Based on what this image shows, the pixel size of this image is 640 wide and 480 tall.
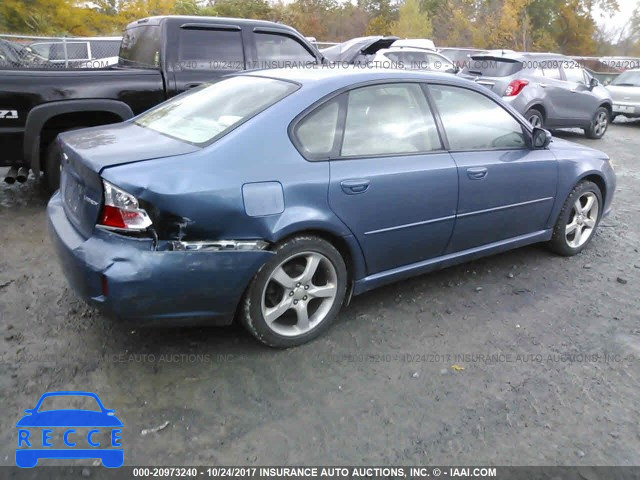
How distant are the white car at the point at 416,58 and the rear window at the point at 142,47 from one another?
22.5ft

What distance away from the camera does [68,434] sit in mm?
2416

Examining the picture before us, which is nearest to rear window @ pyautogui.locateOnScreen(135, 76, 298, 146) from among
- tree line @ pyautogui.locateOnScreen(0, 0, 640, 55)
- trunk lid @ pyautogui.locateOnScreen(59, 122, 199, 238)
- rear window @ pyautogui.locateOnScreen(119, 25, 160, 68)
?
trunk lid @ pyautogui.locateOnScreen(59, 122, 199, 238)

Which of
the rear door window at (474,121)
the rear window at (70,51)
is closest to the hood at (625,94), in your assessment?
the rear door window at (474,121)

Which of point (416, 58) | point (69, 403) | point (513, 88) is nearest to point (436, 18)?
point (416, 58)

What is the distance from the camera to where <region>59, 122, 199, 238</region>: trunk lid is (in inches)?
107

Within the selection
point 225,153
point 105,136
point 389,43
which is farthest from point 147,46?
point 389,43

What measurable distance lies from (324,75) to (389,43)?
11.1 metres

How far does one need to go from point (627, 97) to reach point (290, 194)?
14.3 meters

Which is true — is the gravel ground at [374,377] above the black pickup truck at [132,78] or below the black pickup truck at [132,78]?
below

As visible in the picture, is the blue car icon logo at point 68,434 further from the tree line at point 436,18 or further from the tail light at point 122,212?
the tree line at point 436,18

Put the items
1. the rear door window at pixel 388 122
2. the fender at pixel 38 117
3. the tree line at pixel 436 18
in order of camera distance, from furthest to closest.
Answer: the tree line at pixel 436 18, the fender at pixel 38 117, the rear door window at pixel 388 122

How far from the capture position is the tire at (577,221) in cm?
449

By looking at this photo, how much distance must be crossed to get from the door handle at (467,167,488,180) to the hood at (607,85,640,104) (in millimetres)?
12698

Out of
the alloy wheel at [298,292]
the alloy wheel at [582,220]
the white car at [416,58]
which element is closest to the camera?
the alloy wheel at [298,292]
